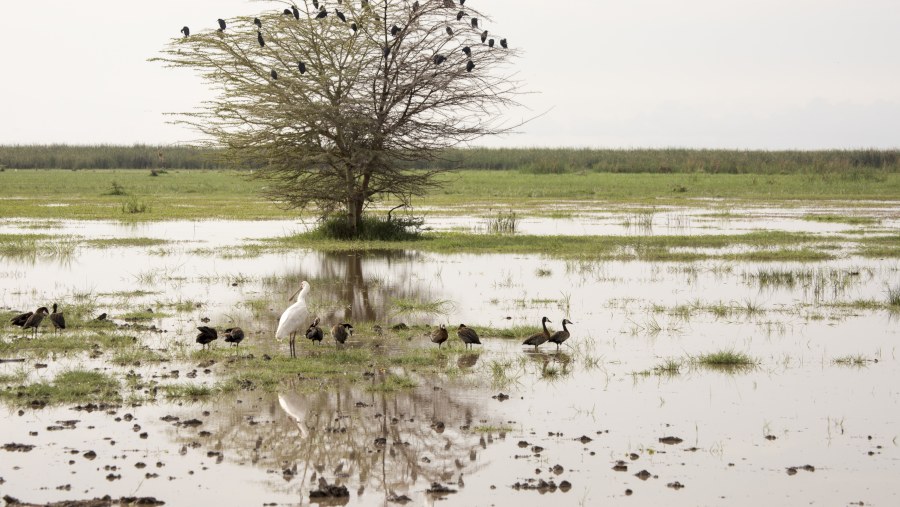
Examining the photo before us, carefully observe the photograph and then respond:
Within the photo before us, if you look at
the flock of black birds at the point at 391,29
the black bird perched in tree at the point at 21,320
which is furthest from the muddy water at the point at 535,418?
the flock of black birds at the point at 391,29

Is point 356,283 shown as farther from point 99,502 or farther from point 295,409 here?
point 99,502

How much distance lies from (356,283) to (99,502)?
11.9 m

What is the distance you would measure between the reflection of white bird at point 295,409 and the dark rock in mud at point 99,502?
1.82 meters

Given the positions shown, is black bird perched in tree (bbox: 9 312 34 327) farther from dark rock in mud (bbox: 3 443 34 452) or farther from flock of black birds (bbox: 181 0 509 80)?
flock of black birds (bbox: 181 0 509 80)

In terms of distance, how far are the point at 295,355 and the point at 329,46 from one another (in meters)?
15.3

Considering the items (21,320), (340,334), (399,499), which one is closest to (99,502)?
(399,499)

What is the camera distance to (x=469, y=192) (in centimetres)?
5388

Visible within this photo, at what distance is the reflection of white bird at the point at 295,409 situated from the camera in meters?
9.12

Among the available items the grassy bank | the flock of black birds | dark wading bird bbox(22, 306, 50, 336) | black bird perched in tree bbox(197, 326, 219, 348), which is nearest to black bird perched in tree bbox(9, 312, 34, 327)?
dark wading bird bbox(22, 306, 50, 336)

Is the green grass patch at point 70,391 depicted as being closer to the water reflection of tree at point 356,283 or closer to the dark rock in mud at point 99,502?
the dark rock in mud at point 99,502

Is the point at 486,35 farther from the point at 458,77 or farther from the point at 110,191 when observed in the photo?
the point at 110,191

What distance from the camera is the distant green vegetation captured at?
73188 mm

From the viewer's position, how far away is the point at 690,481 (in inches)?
312

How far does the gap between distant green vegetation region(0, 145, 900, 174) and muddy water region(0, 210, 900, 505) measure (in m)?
47.3
